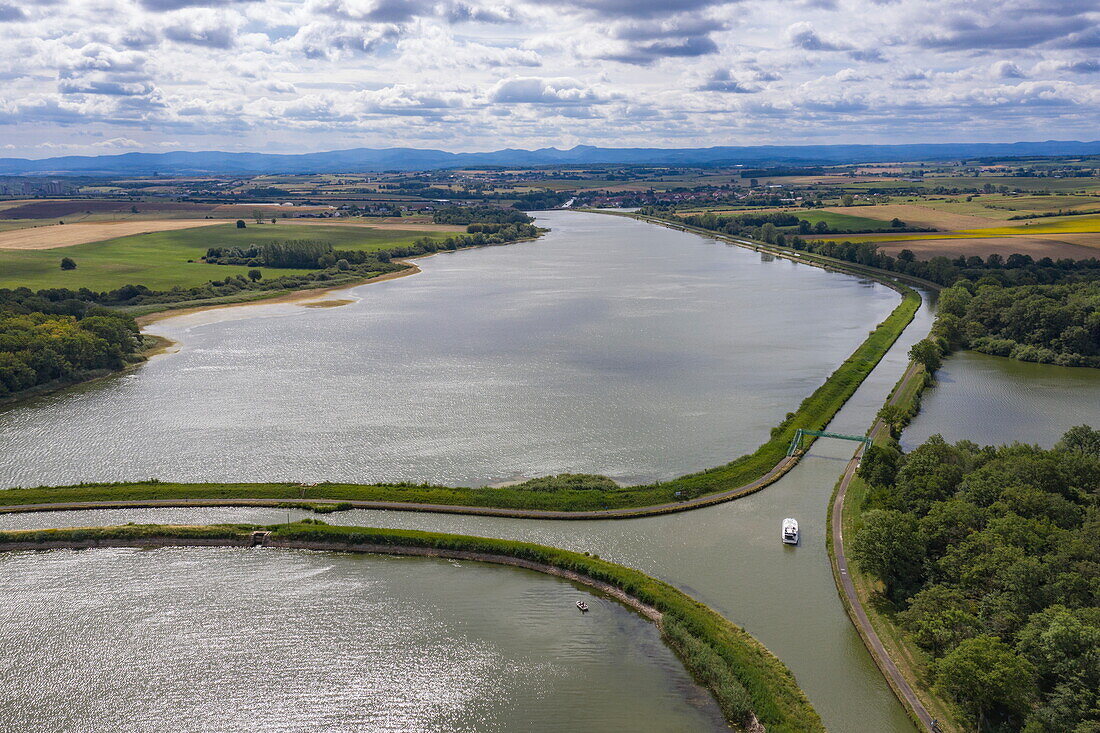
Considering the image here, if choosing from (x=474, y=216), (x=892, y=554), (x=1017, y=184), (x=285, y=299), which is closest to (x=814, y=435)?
(x=892, y=554)

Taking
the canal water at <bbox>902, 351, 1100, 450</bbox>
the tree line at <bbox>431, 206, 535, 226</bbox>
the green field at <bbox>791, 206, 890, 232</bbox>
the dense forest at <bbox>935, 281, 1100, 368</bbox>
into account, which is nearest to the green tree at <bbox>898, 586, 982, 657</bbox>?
the canal water at <bbox>902, 351, 1100, 450</bbox>

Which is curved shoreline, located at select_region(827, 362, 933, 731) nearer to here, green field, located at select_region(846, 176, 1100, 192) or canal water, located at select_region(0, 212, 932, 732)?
canal water, located at select_region(0, 212, 932, 732)

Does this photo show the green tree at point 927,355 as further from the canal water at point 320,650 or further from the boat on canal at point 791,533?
the canal water at point 320,650

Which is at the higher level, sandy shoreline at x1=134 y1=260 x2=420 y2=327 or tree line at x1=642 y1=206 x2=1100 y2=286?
tree line at x1=642 y1=206 x2=1100 y2=286

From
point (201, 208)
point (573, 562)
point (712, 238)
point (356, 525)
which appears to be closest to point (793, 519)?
point (573, 562)

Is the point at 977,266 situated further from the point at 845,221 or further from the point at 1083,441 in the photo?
the point at 1083,441

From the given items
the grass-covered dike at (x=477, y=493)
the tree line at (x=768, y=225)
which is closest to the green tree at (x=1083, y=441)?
the grass-covered dike at (x=477, y=493)
